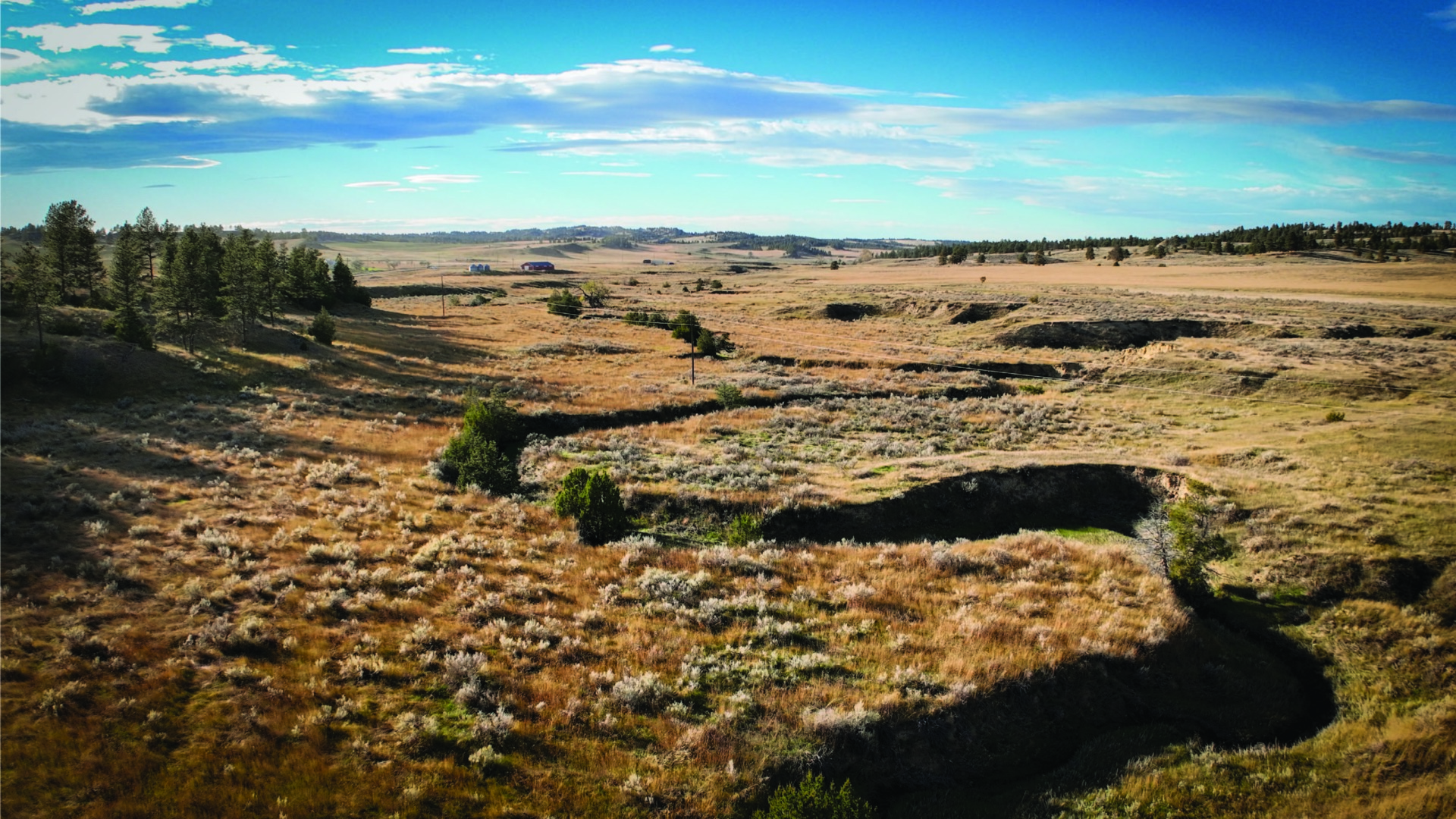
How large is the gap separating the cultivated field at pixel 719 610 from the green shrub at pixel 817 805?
117cm

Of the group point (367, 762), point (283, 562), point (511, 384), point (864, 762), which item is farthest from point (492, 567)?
point (511, 384)

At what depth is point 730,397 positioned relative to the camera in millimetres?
38969

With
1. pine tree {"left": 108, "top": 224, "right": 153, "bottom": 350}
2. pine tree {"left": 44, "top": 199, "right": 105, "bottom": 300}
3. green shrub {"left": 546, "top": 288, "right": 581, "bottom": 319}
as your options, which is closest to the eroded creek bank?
pine tree {"left": 108, "top": 224, "right": 153, "bottom": 350}

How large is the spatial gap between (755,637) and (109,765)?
10.2 meters

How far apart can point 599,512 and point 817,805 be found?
41.8 ft

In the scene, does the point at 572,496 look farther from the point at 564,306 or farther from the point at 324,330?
the point at 564,306

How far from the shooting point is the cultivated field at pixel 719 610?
9.36 m

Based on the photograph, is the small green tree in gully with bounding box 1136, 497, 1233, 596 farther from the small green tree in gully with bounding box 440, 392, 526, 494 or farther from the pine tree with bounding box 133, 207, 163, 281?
the pine tree with bounding box 133, 207, 163, 281

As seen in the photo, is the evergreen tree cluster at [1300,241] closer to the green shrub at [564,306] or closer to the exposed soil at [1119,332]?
the exposed soil at [1119,332]

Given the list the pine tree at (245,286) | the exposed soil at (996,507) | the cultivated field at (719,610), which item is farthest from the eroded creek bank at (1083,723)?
the pine tree at (245,286)

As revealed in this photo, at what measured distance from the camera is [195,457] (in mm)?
22812

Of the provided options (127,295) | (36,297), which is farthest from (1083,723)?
(127,295)

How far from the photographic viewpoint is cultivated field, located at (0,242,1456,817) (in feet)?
30.7

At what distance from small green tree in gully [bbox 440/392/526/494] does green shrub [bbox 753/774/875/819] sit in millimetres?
18103
